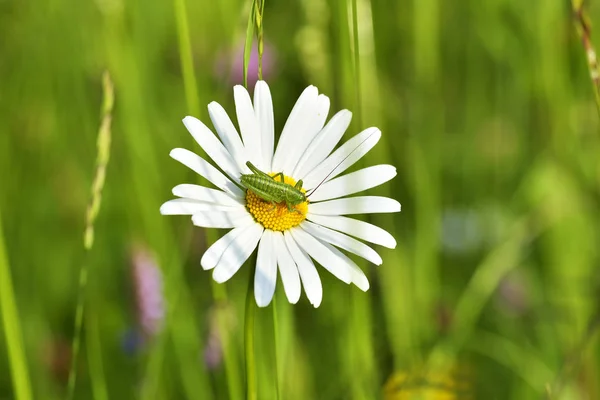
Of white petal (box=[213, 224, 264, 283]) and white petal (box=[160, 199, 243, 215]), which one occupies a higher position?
white petal (box=[160, 199, 243, 215])

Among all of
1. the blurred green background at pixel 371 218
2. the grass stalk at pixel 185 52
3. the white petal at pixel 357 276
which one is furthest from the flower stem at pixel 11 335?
the white petal at pixel 357 276

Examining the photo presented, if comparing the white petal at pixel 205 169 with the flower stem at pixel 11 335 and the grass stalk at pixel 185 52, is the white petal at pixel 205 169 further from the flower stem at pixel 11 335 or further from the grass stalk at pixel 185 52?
the flower stem at pixel 11 335

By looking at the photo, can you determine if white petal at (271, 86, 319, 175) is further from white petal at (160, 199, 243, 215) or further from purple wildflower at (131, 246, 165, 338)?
purple wildflower at (131, 246, 165, 338)

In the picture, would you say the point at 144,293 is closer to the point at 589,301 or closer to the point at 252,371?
the point at 252,371

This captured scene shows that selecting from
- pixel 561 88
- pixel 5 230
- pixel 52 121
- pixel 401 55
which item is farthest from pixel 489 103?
pixel 5 230

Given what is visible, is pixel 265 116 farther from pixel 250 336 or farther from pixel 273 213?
pixel 250 336

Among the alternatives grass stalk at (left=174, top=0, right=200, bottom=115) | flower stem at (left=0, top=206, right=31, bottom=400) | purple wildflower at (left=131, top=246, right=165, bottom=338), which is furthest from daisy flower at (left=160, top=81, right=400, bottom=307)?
purple wildflower at (left=131, top=246, right=165, bottom=338)
